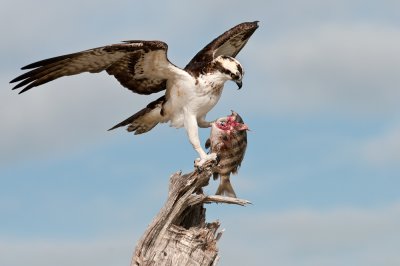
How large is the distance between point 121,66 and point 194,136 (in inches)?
61.4

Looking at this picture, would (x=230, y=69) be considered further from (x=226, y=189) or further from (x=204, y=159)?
(x=226, y=189)

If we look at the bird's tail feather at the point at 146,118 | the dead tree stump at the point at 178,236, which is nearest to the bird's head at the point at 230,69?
the bird's tail feather at the point at 146,118

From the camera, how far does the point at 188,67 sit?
1481 centimetres

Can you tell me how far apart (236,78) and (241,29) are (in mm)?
2493

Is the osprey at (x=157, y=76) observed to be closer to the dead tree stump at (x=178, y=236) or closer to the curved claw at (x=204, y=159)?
the curved claw at (x=204, y=159)

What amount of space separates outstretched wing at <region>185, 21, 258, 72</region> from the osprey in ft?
0.90

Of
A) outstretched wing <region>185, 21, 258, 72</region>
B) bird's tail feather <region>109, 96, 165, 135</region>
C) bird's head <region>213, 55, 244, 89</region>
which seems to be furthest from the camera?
outstretched wing <region>185, 21, 258, 72</region>

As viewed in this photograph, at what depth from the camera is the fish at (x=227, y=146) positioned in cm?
1428

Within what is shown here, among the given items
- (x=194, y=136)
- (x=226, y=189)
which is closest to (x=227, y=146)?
(x=194, y=136)

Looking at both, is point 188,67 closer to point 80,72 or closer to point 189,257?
point 80,72

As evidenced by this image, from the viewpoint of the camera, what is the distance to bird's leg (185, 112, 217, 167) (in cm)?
1383

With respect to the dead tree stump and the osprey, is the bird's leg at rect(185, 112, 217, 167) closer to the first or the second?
the osprey

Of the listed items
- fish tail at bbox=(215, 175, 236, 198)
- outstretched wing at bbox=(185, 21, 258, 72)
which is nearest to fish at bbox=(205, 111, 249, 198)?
fish tail at bbox=(215, 175, 236, 198)

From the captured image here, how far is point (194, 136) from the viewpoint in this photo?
14.1 metres
